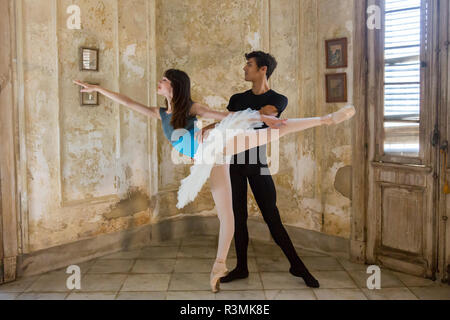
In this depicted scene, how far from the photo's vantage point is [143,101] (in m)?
4.99

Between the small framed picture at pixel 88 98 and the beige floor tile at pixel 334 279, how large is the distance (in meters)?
2.61

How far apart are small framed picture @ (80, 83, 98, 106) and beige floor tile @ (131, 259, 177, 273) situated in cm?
159

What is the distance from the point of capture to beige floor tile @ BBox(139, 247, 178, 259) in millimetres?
4695

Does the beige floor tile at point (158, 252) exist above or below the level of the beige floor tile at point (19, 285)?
above

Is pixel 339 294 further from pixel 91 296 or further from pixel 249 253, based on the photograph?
pixel 91 296

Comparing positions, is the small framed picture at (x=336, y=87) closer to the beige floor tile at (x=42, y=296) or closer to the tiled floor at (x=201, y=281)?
the tiled floor at (x=201, y=281)

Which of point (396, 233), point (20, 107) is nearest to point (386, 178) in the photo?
point (396, 233)

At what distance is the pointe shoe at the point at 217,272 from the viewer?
11.7ft

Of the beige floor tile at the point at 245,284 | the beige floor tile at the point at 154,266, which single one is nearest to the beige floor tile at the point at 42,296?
the beige floor tile at the point at 154,266

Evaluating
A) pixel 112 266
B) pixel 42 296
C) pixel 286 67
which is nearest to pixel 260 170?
pixel 286 67

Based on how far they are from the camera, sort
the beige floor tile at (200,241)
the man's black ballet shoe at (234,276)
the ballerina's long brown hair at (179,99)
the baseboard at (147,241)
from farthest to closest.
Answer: the beige floor tile at (200,241), the baseboard at (147,241), the man's black ballet shoe at (234,276), the ballerina's long brown hair at (179,99)

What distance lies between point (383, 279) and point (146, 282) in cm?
201

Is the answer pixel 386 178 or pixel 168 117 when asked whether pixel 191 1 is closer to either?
pixel 168 117

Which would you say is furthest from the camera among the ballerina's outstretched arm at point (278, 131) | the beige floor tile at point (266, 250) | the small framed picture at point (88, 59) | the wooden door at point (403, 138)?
the beige floor tile at point (266, 250)
